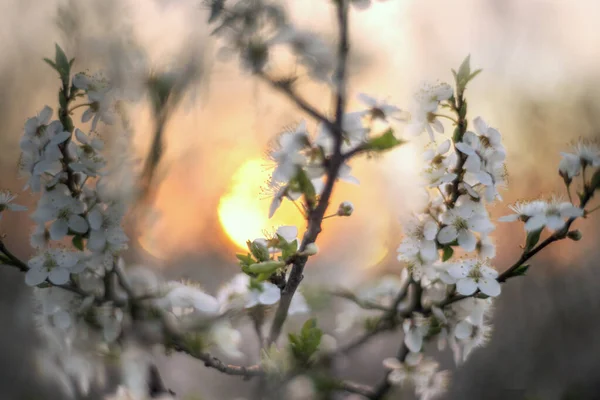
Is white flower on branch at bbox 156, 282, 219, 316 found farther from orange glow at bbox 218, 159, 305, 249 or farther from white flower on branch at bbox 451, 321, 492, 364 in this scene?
white flower on branch at bbox 451, 321, 492, 364

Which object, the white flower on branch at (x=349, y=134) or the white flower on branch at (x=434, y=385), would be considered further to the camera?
the white flower on branch at (x=434, y=385)

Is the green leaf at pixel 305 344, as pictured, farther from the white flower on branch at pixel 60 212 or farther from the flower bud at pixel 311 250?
the white flower on branch at pixel 60 212

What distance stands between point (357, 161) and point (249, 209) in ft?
0.78

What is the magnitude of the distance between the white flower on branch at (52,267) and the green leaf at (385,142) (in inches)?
8.5

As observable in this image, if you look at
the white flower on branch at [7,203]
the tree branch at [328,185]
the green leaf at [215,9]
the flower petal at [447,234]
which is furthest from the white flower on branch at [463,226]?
the white flower on branch at [7,203]

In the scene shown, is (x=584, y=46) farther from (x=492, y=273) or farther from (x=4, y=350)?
(x=4, y=350)

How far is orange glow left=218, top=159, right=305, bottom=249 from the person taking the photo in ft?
1.42

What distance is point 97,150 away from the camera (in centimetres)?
39

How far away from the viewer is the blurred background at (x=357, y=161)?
415 mm

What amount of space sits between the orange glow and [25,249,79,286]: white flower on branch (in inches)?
5.1

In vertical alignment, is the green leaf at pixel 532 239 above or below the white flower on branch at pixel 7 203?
below

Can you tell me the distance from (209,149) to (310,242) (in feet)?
1.11

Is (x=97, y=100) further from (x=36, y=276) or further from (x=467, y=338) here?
(x=467, y=338)

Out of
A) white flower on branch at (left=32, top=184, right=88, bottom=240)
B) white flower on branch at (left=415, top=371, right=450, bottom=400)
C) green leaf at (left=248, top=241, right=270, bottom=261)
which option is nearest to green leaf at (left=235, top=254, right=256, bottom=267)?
green leaf at (left=248, top=241, right=270, bottom=261)
